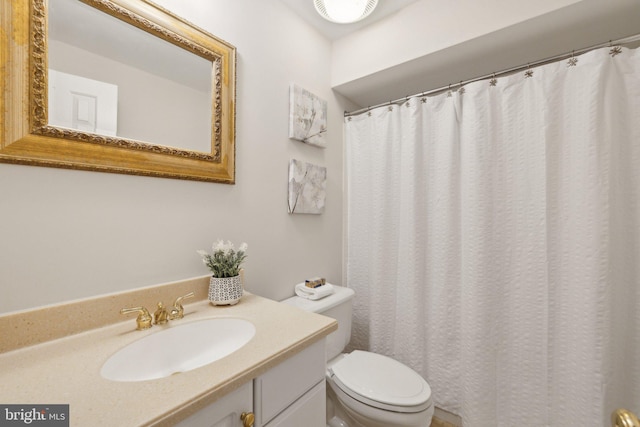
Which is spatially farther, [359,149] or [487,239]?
[359,149]

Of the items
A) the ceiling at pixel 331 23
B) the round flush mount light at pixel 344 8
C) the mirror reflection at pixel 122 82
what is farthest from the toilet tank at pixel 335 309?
the ceiling at pixel 331 23

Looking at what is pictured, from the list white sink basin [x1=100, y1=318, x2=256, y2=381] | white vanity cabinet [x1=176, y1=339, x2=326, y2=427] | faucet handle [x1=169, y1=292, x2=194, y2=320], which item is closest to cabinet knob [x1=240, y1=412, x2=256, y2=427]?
white vanity cabinet [x1=176, y1=339, x2=326, y2=427]

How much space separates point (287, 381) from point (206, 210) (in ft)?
2.38

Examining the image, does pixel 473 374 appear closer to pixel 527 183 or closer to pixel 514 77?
pixel 527 183

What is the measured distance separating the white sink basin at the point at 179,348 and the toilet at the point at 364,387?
482 mm

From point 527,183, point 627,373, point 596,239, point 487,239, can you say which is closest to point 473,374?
point 627,373

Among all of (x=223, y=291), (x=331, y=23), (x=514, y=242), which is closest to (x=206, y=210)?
(x=223, y=291)

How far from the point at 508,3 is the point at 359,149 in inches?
39.7

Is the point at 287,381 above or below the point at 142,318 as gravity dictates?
below

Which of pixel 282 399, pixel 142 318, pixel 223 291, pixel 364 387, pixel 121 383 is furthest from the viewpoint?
pixel 364 387

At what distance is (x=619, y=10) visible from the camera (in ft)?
3.53

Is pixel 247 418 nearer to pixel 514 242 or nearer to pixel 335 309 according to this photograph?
pixel 335 309

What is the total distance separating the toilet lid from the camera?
3.51 ft

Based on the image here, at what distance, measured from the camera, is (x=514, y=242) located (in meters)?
1.29
